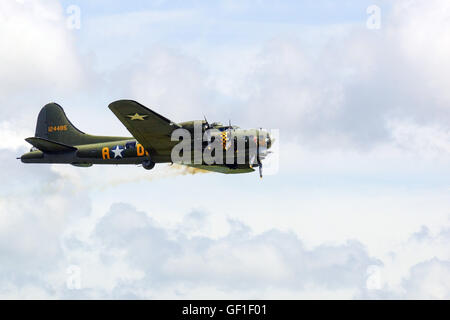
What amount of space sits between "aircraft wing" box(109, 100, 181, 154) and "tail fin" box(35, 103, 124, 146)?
20.1ft

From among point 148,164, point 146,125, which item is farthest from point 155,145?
point 146,125

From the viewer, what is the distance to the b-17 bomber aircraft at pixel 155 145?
4284cm

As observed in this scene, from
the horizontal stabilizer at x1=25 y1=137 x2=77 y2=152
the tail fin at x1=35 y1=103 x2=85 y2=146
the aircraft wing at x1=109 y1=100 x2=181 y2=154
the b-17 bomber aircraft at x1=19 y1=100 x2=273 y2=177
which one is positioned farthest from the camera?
the tail fin at x1=35 y1=103 x2=85 y2=146

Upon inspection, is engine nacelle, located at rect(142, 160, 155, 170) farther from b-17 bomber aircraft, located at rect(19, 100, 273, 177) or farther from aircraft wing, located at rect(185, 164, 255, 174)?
aircraft wing, located at rect(185, 164, 255, 174)

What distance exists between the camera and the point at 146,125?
4278 centimetres

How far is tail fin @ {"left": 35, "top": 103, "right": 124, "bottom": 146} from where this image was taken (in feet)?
164

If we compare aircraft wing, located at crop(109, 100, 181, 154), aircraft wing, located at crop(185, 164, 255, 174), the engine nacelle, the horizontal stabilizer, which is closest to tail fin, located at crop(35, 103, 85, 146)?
the horizontal stabilizer

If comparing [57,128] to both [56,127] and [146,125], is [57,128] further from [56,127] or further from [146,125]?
[146,125]

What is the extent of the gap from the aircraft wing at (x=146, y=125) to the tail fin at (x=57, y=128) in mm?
6141

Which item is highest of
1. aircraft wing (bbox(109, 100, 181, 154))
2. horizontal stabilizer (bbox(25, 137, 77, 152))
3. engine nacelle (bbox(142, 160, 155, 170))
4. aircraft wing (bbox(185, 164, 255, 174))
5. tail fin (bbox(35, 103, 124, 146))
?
tail fin (bbox(35, 103, 124, 146))

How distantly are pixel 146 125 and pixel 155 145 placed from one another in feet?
7.81
